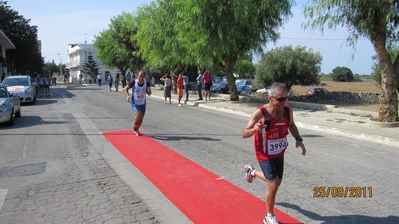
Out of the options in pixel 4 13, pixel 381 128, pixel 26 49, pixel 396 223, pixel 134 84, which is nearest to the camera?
pixel 396 223

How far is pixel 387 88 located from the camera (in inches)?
441

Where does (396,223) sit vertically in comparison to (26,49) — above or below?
below

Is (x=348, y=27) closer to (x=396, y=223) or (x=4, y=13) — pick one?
(x=396, y=223)

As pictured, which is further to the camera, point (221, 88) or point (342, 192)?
point (221, 88)

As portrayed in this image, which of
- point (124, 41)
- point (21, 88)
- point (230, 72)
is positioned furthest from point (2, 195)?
point (124, 41)

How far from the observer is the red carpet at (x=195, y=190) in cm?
461

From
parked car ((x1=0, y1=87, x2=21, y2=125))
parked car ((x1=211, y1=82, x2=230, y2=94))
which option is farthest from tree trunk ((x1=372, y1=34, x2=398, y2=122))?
parked car ((x1=211, y1=82, x2=230, y2=94))

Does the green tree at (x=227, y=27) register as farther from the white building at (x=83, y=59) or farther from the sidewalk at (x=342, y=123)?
the white building at (x=83, y=59)

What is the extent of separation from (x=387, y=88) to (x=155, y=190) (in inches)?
346

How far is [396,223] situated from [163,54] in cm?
2223

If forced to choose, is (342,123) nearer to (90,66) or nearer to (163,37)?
(163,37)

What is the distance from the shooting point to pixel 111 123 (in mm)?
12562

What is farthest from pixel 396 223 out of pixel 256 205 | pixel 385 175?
pixel 385 175

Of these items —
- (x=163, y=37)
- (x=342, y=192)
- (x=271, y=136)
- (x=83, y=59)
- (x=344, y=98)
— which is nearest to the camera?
(x=271, y=136)
